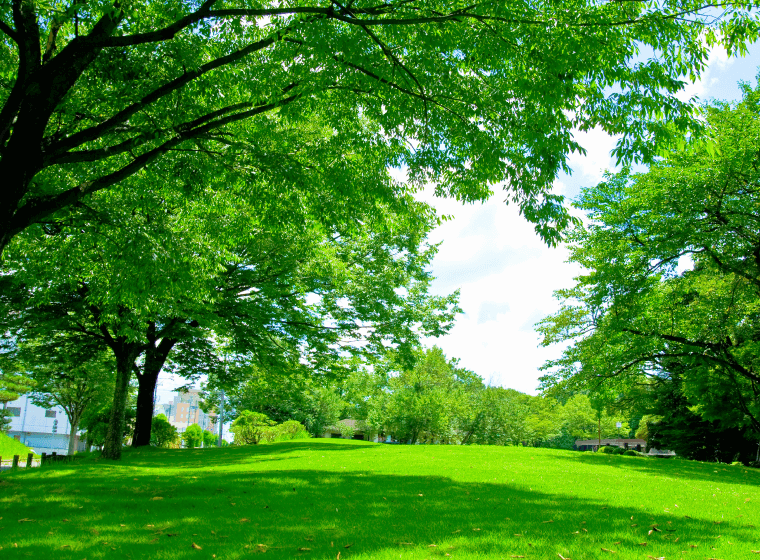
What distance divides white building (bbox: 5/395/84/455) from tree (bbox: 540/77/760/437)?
7364 centimetres

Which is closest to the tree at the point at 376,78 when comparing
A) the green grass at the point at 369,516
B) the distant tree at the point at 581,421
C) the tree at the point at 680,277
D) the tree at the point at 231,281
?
the tree at the point at 231,281

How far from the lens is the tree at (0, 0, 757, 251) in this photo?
637cm

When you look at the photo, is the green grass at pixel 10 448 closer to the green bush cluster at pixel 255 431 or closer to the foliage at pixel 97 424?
the foliage at pixel 97 424

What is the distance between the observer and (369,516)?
6.71m

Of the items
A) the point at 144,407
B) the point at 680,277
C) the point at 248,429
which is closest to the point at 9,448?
the point at 144,407

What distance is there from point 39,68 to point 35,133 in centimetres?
84

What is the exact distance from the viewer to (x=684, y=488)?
1059 cm

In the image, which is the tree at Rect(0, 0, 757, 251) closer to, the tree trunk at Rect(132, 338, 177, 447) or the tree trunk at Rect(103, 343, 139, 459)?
the tree trunk at Rect(103, 343, 139, 459)

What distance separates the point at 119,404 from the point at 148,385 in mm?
6441

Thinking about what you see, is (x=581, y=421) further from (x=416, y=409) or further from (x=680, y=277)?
(x=680, y=277)

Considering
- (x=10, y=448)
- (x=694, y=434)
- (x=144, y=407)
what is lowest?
(x=694, y=434)

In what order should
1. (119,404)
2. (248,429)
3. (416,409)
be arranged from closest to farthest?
(119,404) < (248,429) < (416,409)

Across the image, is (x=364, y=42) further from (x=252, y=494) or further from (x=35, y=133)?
(x=252, y=494)

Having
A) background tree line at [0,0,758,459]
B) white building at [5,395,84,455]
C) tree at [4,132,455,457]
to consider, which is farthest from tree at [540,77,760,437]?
white building at [5,395,84,455]
